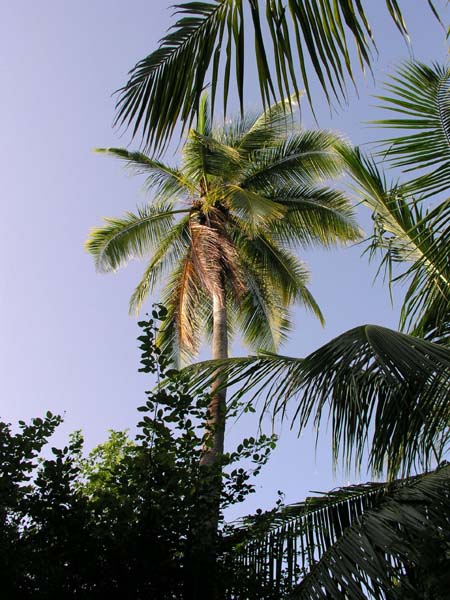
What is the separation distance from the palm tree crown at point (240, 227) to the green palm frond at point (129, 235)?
0.02m

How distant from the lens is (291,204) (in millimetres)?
14516

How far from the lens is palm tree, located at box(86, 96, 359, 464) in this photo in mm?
13648

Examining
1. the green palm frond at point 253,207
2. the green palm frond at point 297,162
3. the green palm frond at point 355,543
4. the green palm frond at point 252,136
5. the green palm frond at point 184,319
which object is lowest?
the green palm frond at point 355,543

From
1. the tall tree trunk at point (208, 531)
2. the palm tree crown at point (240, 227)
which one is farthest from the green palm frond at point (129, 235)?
the tall tree trunk at point (208, 531)

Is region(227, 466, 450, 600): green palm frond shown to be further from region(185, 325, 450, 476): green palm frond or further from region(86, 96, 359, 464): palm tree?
region(86, 96, 359, 464): palm tree

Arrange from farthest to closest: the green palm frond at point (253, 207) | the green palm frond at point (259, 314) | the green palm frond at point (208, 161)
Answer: the green palm frond at point (259, 314), the green palm frond at point (208, 161), the green palm frond at point (253, 207)

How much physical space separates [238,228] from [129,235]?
8.00 ft

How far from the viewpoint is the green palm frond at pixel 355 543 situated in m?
4.19

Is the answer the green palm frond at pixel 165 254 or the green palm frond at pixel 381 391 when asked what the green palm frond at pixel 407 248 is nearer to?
the green palm frond at pixel 381 391

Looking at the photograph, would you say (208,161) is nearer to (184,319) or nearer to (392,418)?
(184,319)

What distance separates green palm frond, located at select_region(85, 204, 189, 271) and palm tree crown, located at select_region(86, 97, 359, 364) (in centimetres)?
2

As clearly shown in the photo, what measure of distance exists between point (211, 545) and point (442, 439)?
7.07 feet

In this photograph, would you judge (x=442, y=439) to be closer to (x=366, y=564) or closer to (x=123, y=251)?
(x=366, y=564)

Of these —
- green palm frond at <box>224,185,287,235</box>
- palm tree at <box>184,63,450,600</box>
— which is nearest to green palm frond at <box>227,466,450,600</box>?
palm tree at <box>184,63,450,600</box>
